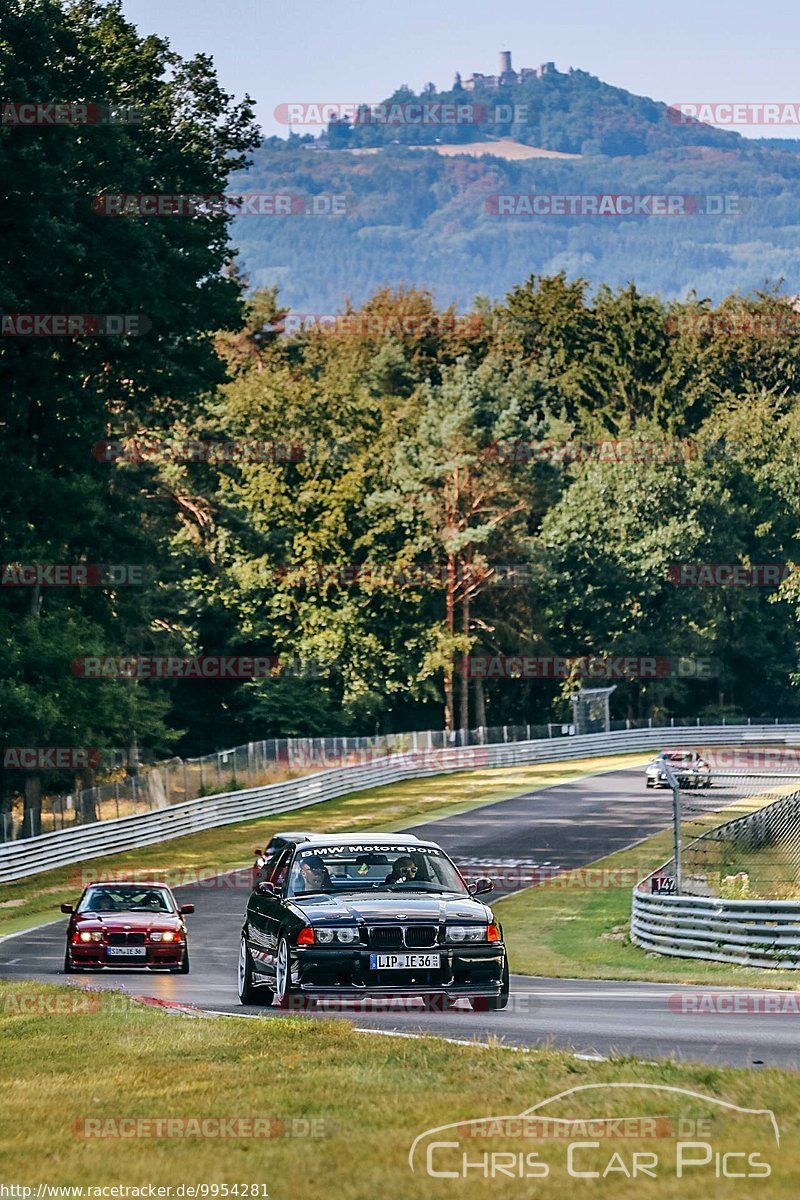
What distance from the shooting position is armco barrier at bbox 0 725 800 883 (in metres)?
46.2

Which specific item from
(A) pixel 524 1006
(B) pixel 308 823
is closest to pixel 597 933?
(A) pixel 524 1006

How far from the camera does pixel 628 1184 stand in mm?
7750

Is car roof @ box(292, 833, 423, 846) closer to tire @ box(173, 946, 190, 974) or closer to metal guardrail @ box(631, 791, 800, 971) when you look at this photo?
tire @ box(173, 946, 190, 974)

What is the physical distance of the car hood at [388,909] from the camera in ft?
52.6

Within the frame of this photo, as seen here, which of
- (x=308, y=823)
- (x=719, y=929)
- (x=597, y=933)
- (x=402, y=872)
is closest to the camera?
(x=402, y=872)

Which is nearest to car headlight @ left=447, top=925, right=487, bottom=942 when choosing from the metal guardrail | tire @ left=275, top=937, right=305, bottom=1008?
tire @ left=275, top=937, right=305, bottom=1008

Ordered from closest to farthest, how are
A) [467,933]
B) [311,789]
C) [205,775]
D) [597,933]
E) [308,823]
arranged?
1. [467,933]
2. [597,933]
3. [308,823]
4. [205,775]
5. [311,789]

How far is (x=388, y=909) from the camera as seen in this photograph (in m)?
16.1

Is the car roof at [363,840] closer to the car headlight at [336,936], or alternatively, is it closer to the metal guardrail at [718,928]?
the car headlight at [336,936]

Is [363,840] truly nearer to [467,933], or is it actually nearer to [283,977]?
[283,977]

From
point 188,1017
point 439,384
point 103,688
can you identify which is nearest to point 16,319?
point 103,688

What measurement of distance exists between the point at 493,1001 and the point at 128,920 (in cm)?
869

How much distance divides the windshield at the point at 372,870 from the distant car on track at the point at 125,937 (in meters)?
7.21

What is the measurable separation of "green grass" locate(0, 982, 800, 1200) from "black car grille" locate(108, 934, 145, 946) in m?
8.76
